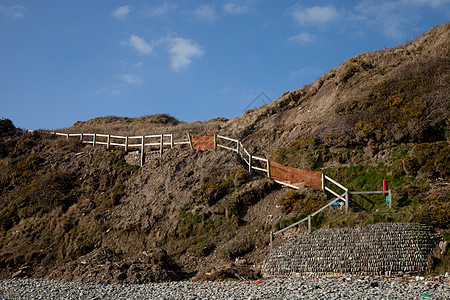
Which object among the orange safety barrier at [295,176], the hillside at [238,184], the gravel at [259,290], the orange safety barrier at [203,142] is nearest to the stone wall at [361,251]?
the gravel at [259,290]

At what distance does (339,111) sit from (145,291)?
54.9 ft

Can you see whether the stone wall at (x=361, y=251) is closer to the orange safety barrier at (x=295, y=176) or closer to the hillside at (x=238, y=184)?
the hillside at (x=238, y=184)

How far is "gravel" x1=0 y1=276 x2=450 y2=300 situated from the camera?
1311 centimetres

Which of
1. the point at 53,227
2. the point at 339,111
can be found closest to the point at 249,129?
the point at 339,111

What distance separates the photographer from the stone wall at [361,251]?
1539 cm

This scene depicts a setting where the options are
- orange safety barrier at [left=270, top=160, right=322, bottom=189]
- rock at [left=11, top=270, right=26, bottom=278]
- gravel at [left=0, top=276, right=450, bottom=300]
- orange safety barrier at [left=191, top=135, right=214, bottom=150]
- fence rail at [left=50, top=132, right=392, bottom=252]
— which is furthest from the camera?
orange safety barrier at [left=191, top=135, right=214, bottom=150]

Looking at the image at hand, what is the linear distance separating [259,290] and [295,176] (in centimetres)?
891

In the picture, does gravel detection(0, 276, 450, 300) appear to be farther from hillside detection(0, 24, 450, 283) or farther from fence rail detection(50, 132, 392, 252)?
fence rail detection(50, 132, 392, 252)

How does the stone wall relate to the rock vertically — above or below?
above

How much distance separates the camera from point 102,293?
16.6 m

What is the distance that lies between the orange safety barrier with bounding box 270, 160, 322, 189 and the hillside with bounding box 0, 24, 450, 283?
0.61 m

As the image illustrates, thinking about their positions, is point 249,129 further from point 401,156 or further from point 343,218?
point 343,218

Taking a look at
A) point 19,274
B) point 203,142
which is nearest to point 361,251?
point 203,142

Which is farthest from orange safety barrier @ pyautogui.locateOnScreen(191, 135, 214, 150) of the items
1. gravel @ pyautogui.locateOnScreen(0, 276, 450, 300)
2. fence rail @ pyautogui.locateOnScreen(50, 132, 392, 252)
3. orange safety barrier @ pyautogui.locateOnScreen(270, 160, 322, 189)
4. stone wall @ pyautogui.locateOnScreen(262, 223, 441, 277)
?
gravel @ pyautogui.locateOnScreen(0, 276, 450, 300)
